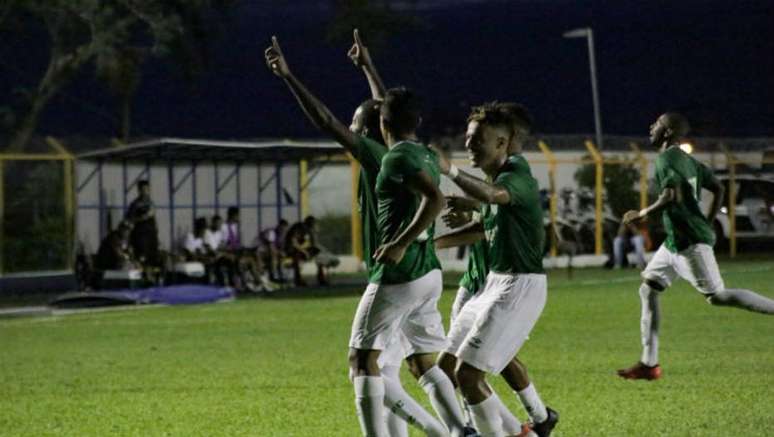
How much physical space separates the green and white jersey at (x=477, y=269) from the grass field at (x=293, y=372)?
1318mm

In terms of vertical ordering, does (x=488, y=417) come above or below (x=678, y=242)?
below

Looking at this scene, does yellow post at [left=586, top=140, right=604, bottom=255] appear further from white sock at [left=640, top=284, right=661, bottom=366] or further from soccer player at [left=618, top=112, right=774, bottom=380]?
white sock at [left=640, top=284, right=661, bottom=366]

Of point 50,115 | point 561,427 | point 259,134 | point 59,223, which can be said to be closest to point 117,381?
point 561,427

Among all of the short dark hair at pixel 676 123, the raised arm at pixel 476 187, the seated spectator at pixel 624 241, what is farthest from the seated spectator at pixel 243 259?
the raised arm at pixel 476 187

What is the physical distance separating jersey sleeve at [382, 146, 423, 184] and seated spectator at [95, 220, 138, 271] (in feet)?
60.7

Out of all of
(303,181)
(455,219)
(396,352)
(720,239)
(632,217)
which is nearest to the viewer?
(396,352)

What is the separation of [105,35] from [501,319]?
119 ft

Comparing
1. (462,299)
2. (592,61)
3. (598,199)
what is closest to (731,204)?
(598,199)

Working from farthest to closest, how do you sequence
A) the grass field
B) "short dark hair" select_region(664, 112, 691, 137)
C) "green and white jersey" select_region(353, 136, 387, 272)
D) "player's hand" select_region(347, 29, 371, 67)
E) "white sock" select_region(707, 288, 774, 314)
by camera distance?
"white sock" select_region(707, 288, 774, 314) < "short dark hair" select_region(664, 112, 691, 137) < the grass field < "player's hand" select_region(347, 29, 371, 67) < "green and white jersey" select_region(353, 136, 387, 272)

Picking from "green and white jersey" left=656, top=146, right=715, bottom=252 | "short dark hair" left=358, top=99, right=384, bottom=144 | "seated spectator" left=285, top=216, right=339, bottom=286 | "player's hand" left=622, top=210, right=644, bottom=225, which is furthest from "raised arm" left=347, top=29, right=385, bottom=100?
"seated spectator" left=285, top=216, right=339, bottom=286

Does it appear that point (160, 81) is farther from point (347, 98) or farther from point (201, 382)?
point (201, 382)

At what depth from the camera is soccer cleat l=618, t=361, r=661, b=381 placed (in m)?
14.2

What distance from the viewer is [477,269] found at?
1044 cm

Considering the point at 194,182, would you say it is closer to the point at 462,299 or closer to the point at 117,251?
the point at 117,251
